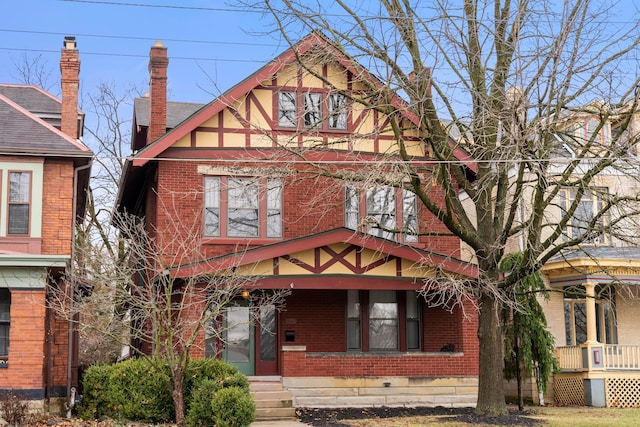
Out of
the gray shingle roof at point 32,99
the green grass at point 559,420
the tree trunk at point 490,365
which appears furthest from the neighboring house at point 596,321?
the gray shingle roof at point 32,99

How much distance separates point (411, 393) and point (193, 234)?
705cm

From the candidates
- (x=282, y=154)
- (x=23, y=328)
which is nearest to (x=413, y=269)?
(x=282, y=154)

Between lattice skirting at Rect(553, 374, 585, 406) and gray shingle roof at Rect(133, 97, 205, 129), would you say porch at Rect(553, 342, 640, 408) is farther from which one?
gray shingle roof at Rect(133, 97, 205, 129)

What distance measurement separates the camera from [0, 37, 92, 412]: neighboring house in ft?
63.7

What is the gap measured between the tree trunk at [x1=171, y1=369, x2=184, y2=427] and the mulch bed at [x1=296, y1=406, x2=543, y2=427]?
2950mm

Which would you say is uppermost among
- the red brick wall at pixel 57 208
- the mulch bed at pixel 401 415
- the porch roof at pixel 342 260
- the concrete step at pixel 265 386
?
the red brick wall at pixel 57 208

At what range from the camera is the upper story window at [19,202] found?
20.2 m

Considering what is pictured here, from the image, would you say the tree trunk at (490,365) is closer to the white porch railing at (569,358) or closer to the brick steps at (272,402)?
the brick steps at (272,402)

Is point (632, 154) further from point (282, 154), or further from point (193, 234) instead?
point (193, 234)

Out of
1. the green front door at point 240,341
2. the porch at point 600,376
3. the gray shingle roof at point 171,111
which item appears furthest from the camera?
the gray shingle roof at point 171,111

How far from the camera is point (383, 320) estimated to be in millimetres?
23531

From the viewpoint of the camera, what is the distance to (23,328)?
19.5 meters

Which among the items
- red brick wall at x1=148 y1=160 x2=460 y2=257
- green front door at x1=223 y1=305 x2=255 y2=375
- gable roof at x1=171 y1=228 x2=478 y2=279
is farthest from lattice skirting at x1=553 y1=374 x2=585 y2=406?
green front door at x1=223 y1=305 x2=255 y2=375

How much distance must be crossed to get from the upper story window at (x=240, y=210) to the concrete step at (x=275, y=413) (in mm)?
4988
